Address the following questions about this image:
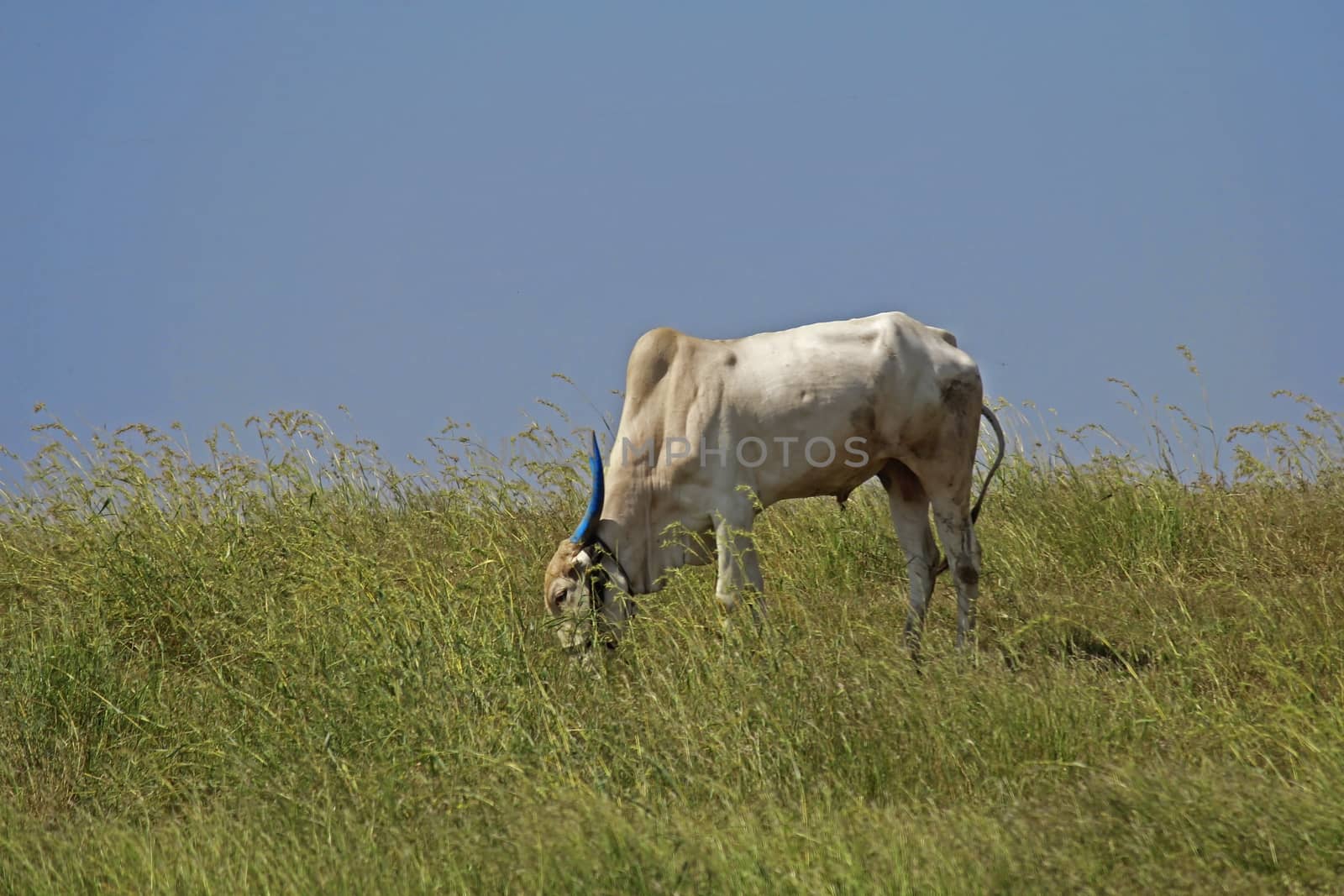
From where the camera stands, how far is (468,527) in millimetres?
9328

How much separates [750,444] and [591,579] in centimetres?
107

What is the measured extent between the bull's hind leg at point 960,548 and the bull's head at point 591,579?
181cm

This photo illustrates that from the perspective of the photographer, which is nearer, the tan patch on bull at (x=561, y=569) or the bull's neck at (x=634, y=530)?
the tan patch on bull at (x=561, y=569)

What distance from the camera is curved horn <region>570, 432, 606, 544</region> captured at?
6980 mm

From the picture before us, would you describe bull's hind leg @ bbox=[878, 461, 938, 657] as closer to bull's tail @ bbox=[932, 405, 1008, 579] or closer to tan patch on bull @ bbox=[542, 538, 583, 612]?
bull's tail @ bbox=[932, 405, 1008, 579]

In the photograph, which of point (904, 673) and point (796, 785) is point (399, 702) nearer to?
point (796, 785)

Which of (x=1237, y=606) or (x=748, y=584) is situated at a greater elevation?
(x=748, y=584)

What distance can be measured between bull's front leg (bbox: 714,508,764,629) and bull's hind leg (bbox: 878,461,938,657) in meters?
1.09

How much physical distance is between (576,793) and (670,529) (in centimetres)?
273

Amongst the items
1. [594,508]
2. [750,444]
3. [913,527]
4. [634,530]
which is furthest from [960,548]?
Result: [594,508]

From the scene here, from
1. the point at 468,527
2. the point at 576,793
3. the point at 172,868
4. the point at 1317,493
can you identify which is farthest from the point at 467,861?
the point at 1317,493

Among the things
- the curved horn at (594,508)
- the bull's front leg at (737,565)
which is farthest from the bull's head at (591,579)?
the bull's front leg at (737,565)

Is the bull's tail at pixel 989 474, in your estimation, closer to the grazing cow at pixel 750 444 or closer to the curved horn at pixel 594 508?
the grazing cow at pixel 750 444

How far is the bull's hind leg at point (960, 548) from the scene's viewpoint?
7.56 m
